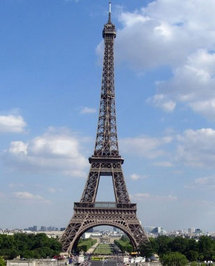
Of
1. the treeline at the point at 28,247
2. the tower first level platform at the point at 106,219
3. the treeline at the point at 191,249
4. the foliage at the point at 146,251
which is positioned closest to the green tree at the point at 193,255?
the treeline at the point at 191,249

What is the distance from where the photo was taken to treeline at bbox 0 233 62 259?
231 ft

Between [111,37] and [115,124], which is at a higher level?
[111,37]

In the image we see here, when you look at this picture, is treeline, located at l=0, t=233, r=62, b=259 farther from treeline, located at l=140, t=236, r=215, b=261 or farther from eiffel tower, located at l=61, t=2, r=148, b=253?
treeline, located at l=140, t=236, r=215, b=261

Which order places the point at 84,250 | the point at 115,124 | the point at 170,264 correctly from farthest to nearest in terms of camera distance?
the point at 84,250 < the point at 115,124 < the point at 170,264

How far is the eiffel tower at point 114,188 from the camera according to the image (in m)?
78.5

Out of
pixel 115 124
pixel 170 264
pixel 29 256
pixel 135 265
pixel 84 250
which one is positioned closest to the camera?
pixel 170 264

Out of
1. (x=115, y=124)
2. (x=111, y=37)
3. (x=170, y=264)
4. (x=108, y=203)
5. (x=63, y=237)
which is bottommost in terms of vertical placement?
(x=170, y=264)

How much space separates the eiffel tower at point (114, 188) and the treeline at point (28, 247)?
2.73 m

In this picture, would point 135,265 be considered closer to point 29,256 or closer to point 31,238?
point 29,256

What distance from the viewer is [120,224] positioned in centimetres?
7869

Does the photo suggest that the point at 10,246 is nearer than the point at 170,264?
No

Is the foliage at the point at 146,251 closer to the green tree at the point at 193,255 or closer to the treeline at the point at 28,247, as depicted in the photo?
the green tree at the point at 193,255

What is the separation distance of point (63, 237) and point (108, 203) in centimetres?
942

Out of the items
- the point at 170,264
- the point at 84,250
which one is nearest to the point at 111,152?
the point at 170,264
